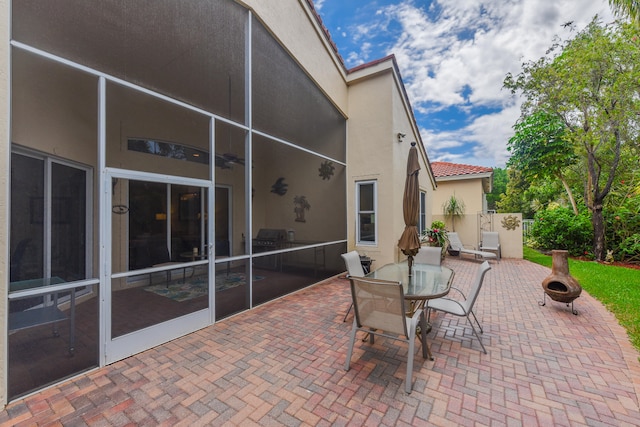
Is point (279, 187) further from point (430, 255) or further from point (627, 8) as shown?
point (627, 8)

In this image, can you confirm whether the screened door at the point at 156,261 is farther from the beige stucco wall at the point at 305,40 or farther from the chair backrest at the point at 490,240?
the chair backrest at the point at 490,240

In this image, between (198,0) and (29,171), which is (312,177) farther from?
(29,171)

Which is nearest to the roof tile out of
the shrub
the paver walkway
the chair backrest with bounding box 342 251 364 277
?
the shrub

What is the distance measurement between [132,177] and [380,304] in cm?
335

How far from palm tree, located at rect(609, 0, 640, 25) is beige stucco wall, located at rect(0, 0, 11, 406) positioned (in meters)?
13.0

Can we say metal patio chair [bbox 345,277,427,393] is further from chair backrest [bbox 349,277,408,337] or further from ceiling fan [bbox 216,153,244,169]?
ceiling fan [bbox 216,153,244,169]

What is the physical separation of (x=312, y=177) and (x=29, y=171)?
5.02 metres

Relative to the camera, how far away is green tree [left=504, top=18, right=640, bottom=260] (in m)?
7.79

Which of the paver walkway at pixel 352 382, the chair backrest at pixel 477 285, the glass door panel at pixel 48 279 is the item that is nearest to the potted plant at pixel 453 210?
the paver walkway at pixel 352 382

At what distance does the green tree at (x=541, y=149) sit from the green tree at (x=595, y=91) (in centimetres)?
277

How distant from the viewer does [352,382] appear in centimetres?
264

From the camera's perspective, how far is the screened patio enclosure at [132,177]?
260 cm

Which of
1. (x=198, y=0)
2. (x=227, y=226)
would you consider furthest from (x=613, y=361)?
(x=198, y=0)

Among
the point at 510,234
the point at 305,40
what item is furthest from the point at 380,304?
the point at 510,234
